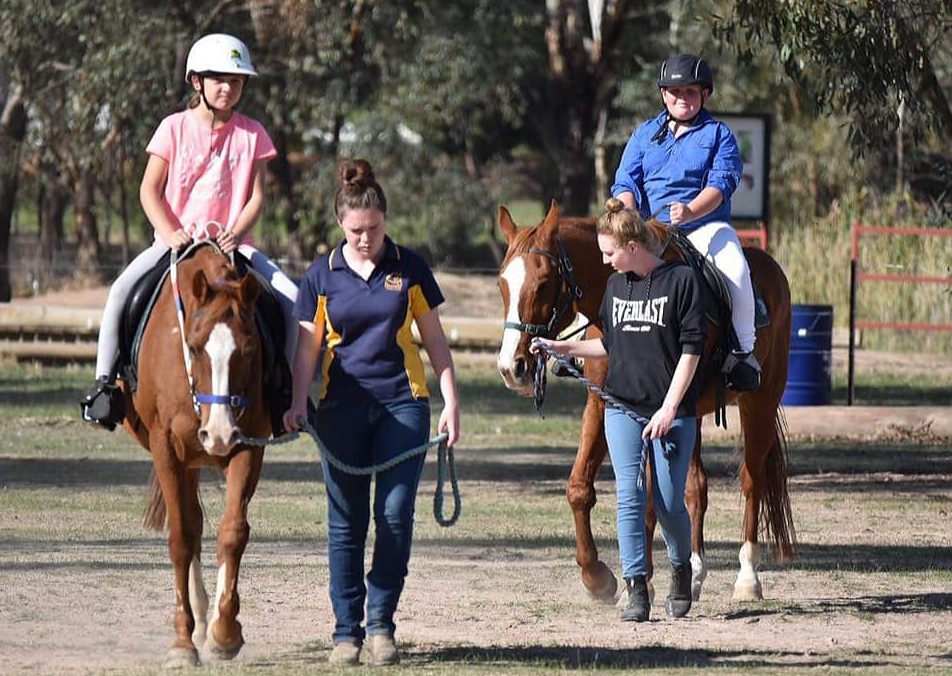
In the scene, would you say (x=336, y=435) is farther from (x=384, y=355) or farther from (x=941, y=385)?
(x=941, y=385)

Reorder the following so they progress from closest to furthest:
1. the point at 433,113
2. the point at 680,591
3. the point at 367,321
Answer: the point at 367,321 → the point at 680,591 → the point at 433,113

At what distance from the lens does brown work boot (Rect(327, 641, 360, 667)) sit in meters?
7.72

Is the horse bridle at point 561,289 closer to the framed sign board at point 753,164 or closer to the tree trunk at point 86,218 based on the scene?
the framed sign board at point 753,164

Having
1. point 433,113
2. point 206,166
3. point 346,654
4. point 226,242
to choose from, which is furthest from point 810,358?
point 433,113

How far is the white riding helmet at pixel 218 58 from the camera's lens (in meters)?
8.52

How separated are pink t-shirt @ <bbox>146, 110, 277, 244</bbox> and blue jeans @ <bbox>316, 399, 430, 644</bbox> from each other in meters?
1.29

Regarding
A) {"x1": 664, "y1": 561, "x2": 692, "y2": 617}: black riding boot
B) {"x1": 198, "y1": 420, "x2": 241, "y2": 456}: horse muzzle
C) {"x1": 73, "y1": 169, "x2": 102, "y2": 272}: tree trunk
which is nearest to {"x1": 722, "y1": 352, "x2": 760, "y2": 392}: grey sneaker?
{"x1": 664, "y1": 561, "x2": 692, "y2": 617}: black riding boot

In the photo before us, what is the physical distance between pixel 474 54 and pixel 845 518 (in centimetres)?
2736

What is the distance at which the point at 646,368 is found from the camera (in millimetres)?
8516

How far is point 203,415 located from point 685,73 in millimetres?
3415

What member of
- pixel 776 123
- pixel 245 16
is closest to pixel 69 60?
pixel 245 16

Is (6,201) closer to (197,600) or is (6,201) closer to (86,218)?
(86,218)

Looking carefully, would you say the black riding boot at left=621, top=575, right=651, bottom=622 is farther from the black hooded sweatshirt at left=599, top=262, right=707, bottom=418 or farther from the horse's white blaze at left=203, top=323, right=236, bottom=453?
the horse's white blaze at left=203, top=323, right=236, bottom=453

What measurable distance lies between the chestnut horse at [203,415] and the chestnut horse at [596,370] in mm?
1344
